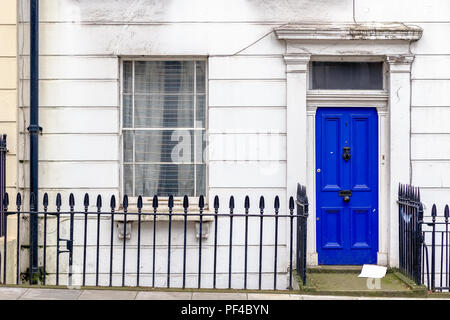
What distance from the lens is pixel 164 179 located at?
9.16 meters

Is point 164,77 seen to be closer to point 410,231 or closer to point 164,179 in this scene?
point 164,179

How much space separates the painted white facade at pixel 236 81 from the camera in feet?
29.2

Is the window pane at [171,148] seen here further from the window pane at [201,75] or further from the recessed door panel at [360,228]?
the recessed door panel at [360,228]

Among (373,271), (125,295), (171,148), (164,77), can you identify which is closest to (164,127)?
(171,148)

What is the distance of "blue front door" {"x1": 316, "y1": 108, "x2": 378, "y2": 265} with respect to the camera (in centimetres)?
905

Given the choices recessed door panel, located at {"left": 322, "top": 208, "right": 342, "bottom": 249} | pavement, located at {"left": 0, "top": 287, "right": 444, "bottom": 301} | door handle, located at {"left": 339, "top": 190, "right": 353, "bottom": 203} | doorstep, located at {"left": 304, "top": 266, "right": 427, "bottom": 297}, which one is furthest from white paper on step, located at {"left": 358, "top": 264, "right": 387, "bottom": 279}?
pavement, located at {"left": 0, "top": 287, "right": 444, "bottom": 301}

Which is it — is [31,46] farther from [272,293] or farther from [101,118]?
[272,293]

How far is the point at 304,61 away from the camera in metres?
8.88

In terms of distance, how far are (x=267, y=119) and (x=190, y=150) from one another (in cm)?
117

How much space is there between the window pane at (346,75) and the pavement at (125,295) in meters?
3.30

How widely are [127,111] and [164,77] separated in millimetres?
707

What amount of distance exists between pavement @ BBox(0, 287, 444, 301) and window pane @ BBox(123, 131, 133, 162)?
2.58m

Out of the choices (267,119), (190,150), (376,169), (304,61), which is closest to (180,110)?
(190,150)

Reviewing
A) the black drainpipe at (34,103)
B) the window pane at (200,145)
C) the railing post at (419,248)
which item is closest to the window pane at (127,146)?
the window pane at (200,145)
